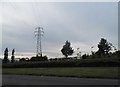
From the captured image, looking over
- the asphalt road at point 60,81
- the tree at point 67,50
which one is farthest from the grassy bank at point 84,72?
the tree at point 67,50

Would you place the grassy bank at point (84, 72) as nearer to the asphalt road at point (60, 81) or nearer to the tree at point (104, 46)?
the asphalt road at point (60, 81)

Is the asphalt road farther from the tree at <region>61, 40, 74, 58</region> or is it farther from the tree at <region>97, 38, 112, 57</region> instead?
the tree at <region>61, 40, 74, 58</region>

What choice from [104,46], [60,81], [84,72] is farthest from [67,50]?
[60,81]

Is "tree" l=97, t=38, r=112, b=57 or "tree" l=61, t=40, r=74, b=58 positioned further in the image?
"tree" l=61, t=40, r=74, b=58

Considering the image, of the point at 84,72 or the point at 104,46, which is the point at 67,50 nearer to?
the point at 104,46

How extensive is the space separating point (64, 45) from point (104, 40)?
1689cm

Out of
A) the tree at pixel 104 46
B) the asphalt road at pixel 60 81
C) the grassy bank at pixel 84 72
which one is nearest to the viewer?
the asphalt road at pixel 60 81

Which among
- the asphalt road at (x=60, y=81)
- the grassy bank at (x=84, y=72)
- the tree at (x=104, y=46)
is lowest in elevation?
the asphalt road at (x=60, y=81)

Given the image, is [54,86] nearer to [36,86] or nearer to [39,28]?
[36,86]

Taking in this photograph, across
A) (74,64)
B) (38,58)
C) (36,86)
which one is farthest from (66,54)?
(36,86)

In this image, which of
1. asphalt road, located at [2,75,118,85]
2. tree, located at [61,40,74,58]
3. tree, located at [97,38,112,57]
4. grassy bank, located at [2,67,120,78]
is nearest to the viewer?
asphalt road, located at [2,75,118,85]

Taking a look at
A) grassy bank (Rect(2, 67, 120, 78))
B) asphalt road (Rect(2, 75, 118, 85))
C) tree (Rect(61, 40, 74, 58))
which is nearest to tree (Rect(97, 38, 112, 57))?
tree (Rect(61, 40, 74, 58))

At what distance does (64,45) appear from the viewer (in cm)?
10531

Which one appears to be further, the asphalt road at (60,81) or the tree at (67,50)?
the tree at (67,50)
